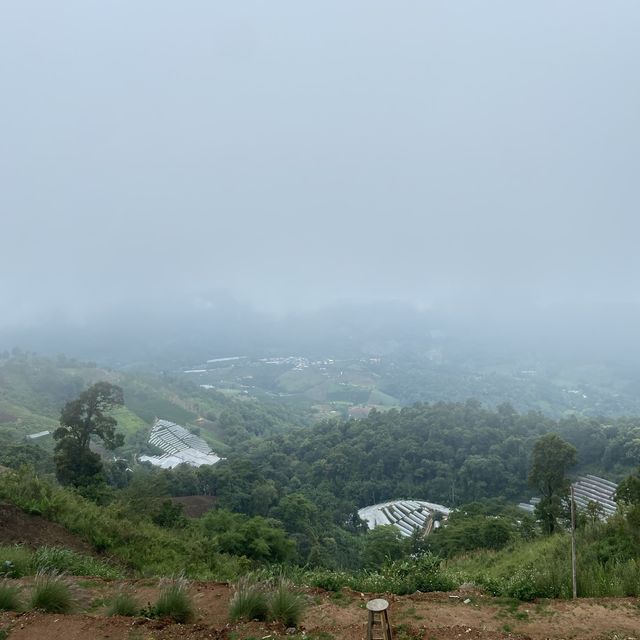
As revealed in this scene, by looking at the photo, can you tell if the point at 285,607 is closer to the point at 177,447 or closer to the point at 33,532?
the point at 33,532

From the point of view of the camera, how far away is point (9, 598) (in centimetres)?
592

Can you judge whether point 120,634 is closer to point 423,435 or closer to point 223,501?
point 223,501

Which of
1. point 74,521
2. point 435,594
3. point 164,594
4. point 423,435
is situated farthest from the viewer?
point 423,435

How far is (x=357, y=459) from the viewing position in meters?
46.6

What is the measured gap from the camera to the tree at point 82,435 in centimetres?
1909

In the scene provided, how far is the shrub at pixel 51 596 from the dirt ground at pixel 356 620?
20cm

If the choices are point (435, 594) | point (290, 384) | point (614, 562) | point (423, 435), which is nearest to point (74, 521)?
point (435, 594)

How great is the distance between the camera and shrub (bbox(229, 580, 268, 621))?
19.3 feet

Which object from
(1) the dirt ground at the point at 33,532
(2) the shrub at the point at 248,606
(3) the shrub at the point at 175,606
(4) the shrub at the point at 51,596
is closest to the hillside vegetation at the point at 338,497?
(1) the dirt ground at the point at 33,532

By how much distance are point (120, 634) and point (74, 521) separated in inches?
297

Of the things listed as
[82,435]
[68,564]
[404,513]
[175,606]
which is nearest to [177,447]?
[404,513]

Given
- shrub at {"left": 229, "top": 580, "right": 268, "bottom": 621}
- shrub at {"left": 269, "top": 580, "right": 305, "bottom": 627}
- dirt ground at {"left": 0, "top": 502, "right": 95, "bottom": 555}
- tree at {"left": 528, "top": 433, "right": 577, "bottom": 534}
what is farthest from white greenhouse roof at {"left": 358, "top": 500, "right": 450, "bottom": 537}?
shrub at {"left": 229, "top": 580, "right": 268, "bottom": 621}

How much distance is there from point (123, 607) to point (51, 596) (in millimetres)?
985

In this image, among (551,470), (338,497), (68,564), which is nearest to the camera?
(68,564)
